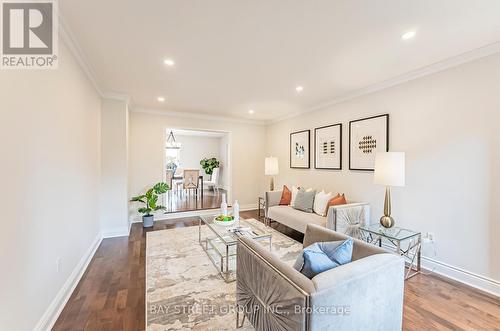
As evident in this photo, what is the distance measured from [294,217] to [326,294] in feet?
→ 8.56

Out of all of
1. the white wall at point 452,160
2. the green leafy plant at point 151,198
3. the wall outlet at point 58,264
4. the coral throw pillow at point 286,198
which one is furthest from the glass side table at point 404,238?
the green leafy plant at point 151,198

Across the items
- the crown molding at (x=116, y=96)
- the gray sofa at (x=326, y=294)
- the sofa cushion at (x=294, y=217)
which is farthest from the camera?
the crown molding at (x=116, y=96)

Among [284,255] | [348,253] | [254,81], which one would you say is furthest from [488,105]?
[284,255]

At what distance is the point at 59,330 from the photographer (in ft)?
5.62

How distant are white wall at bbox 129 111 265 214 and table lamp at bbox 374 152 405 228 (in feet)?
12.2

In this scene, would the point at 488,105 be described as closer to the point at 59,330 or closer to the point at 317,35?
the point at 317,35

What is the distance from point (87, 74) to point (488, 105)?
4.81 m

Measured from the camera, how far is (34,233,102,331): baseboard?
1.67 m

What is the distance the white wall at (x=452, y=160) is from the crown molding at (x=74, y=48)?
392 cm

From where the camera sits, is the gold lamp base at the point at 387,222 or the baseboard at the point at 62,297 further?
the gold lamp base at the point at 387,222

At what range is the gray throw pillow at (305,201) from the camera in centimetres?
385

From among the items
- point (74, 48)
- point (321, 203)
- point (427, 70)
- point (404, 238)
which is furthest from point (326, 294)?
point (74, 48)

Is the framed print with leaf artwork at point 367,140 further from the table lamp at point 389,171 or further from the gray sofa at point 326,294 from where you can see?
the gray sofa at point 326,294

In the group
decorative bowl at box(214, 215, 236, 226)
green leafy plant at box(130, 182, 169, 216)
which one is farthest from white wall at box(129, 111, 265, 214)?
decorative bowl at box(214, 215, 236, 226)
